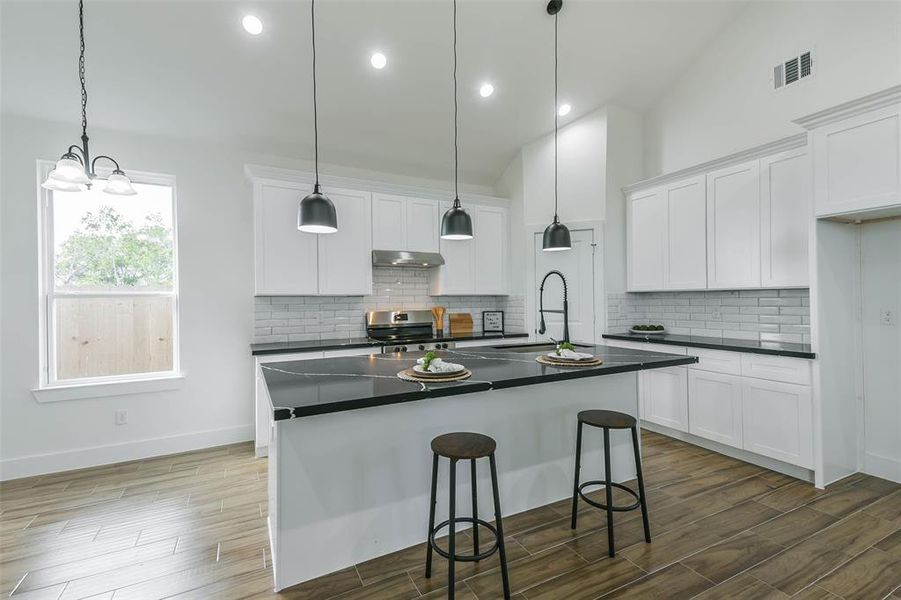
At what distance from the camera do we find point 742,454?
3520mm

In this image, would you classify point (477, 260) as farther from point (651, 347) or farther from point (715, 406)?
point (715, 406)

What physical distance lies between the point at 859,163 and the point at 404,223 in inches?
149

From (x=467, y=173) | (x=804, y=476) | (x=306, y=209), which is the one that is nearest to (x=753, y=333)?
(x=804, y=476)

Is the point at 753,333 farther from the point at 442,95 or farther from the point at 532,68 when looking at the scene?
the point at 442,95

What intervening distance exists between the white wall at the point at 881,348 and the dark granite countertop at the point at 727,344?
1.49ft

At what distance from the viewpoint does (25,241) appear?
134 inches

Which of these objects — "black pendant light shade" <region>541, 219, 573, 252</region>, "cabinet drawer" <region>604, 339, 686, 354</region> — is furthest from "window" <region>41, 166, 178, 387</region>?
"cabinet drawer" <region>604, 339, 686, 354</region>

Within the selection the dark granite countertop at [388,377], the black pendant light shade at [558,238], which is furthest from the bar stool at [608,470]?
the black pendant light shade at [558,238]

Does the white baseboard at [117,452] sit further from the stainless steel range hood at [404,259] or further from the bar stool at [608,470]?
the bar stool at [608,470]

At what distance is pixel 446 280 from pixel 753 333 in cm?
317

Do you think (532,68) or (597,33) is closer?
(597,33)

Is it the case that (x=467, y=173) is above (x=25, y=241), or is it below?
above

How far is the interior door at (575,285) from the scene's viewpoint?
187 inches

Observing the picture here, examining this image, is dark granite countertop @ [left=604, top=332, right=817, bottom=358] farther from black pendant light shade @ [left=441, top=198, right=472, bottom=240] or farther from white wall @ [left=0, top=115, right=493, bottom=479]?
white wall @ [left=0, top=115, right=493, bottom=479]
